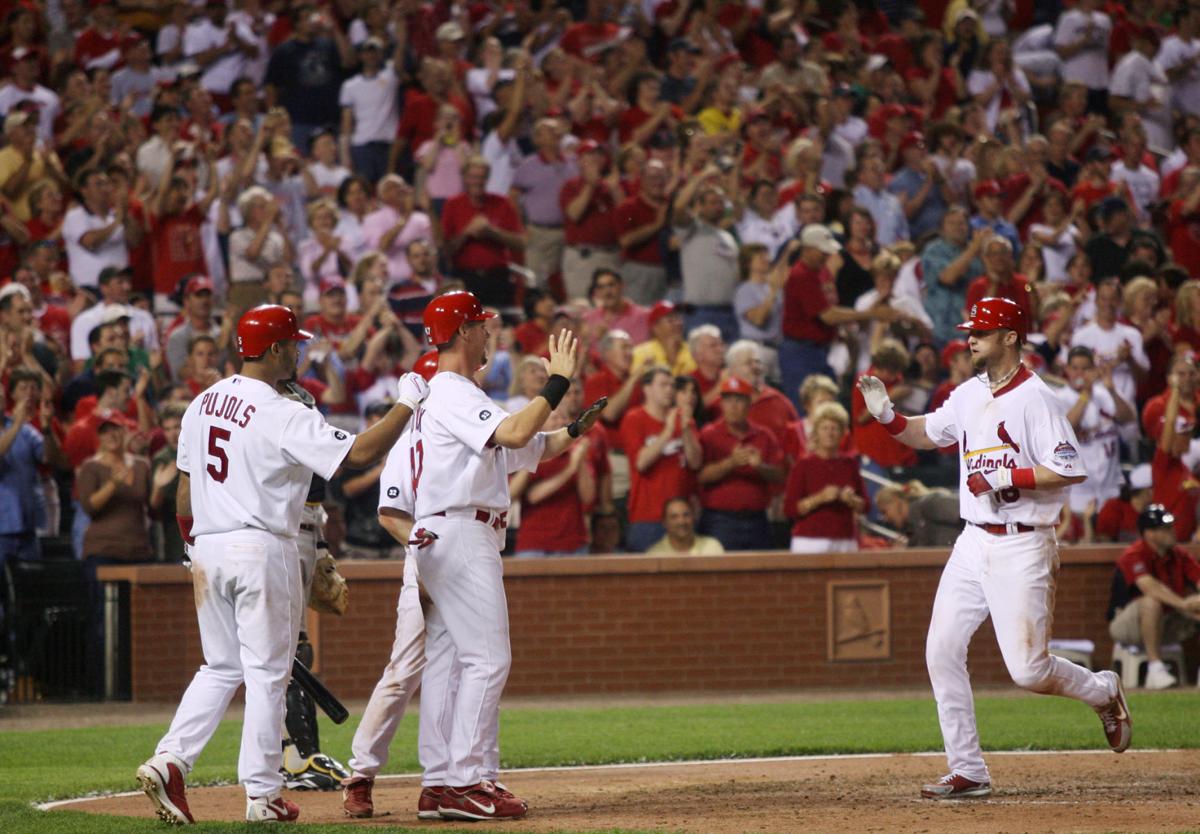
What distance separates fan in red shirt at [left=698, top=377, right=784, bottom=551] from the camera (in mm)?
14727

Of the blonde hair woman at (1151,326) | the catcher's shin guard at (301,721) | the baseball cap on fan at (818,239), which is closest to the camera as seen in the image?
the catcher's shin guard at (301,721)

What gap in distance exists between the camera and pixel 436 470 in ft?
26.5

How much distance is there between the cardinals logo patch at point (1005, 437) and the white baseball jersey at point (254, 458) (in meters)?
3.18

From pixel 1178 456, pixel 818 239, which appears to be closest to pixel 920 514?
pixel 1178 456

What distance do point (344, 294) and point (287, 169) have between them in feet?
8.52

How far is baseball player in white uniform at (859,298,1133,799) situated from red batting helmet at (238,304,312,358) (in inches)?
115

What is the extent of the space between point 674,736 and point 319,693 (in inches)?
127

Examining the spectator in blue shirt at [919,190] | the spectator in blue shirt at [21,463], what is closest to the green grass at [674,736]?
the spectator in blue shirt at [21,463]

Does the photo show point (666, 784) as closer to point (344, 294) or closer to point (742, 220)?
point (344, 294)

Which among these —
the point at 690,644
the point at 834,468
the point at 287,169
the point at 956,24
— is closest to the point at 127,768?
A: the point at 690,644

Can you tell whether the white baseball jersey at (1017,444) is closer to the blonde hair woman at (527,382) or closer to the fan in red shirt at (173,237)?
the blonde hair woman at (527,382)

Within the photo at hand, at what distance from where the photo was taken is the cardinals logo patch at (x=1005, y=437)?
8.61 meters

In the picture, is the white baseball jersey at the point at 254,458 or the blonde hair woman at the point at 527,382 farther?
the blonde hair woman at the point at 527,382

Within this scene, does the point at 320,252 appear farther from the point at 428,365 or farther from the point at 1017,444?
the point at 1017,444
